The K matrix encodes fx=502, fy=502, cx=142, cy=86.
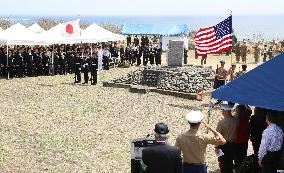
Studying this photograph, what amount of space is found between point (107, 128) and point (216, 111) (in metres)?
4.39

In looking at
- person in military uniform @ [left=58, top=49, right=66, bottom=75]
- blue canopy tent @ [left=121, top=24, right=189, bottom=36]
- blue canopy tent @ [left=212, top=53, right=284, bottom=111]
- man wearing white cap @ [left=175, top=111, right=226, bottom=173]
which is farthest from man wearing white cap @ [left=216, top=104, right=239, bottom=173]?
blue canopy tent @ [left=121, top=24, right=189, bottom=36]

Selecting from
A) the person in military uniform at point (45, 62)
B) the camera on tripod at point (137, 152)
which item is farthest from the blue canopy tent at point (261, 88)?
the person in military uniform at point (45, 62)

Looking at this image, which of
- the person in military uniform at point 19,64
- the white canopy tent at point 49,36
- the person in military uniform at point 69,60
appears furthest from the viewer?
the person in military uniform at point 69,60

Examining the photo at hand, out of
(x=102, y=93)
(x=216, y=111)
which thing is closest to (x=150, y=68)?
(x=102, y=93)

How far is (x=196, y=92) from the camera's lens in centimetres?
1933

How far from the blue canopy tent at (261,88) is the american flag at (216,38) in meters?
5.56

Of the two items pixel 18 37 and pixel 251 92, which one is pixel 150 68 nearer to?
pixel 18 37

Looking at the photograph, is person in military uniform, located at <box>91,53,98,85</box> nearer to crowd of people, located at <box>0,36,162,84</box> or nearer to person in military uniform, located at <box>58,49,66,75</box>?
crowd of people, located at <box>0,36,162,84</box>

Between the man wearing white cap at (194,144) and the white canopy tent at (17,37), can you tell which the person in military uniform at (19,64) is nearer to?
the white canopy tent at (17,37)

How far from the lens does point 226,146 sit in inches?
331

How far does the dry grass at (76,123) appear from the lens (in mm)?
10766

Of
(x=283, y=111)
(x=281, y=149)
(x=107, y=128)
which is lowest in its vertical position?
(x=107, y=128)

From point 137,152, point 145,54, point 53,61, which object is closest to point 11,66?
point 53,61

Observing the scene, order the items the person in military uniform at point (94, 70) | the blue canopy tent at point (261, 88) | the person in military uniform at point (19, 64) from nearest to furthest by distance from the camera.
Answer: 1. the blue canopy tent at point (261, 88)
2. the person in military uniform at point (94, 70)
3. the person in military uniform at point (19, 64)
